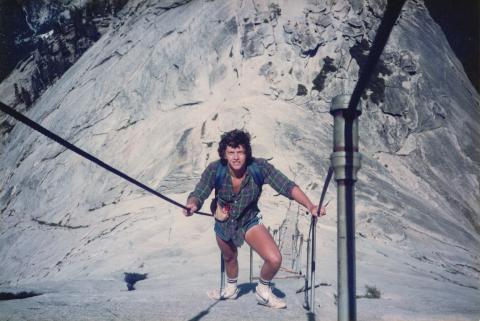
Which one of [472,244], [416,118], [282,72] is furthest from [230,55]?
[472,244]

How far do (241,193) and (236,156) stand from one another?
32 cm

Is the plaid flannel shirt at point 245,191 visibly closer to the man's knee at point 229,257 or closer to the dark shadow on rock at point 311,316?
the man's knee at point 229,257

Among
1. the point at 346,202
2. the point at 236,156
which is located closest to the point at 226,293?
the point at 236,156

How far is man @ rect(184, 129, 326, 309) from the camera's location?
3398 millimetres

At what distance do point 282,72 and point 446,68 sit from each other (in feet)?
31.8

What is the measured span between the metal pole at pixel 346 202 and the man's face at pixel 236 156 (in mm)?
1500

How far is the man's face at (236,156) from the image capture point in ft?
11.1

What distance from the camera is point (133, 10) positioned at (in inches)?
748

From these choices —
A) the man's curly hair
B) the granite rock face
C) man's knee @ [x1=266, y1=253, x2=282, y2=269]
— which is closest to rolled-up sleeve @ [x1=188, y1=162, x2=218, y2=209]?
the man's curly hair

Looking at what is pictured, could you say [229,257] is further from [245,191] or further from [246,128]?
[246,128]

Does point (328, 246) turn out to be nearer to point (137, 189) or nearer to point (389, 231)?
point (389, 231)

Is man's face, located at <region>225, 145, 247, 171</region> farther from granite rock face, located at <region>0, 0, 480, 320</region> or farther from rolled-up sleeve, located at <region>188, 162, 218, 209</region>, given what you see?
granite rock face, located at <region>0, 0, 480, 320</region>

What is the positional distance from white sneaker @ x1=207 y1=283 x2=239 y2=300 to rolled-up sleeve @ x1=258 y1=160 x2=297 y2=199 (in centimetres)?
113

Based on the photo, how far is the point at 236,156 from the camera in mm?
3391
